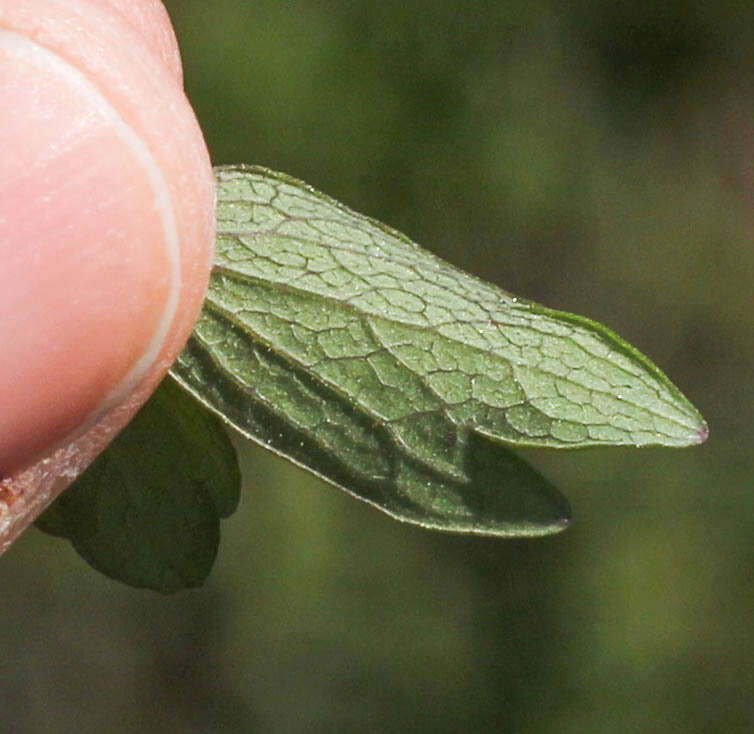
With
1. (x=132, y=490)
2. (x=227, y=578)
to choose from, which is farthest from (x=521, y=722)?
(x=132, y=490)

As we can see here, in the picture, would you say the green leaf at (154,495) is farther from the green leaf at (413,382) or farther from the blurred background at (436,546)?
the blurred background at (436,546)

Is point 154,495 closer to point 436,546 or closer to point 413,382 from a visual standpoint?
point 413,382

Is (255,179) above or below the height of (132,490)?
above

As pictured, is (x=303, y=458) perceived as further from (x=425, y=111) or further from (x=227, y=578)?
(x=425, y=111)

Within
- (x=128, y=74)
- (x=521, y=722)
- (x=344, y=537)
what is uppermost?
(x=128, y=74)

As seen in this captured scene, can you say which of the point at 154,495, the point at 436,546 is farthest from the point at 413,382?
the point at 436,546

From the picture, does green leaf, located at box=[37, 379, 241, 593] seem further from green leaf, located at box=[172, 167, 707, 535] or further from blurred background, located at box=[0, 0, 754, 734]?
blurred background, located at box=[0, 0, 754, 734]
